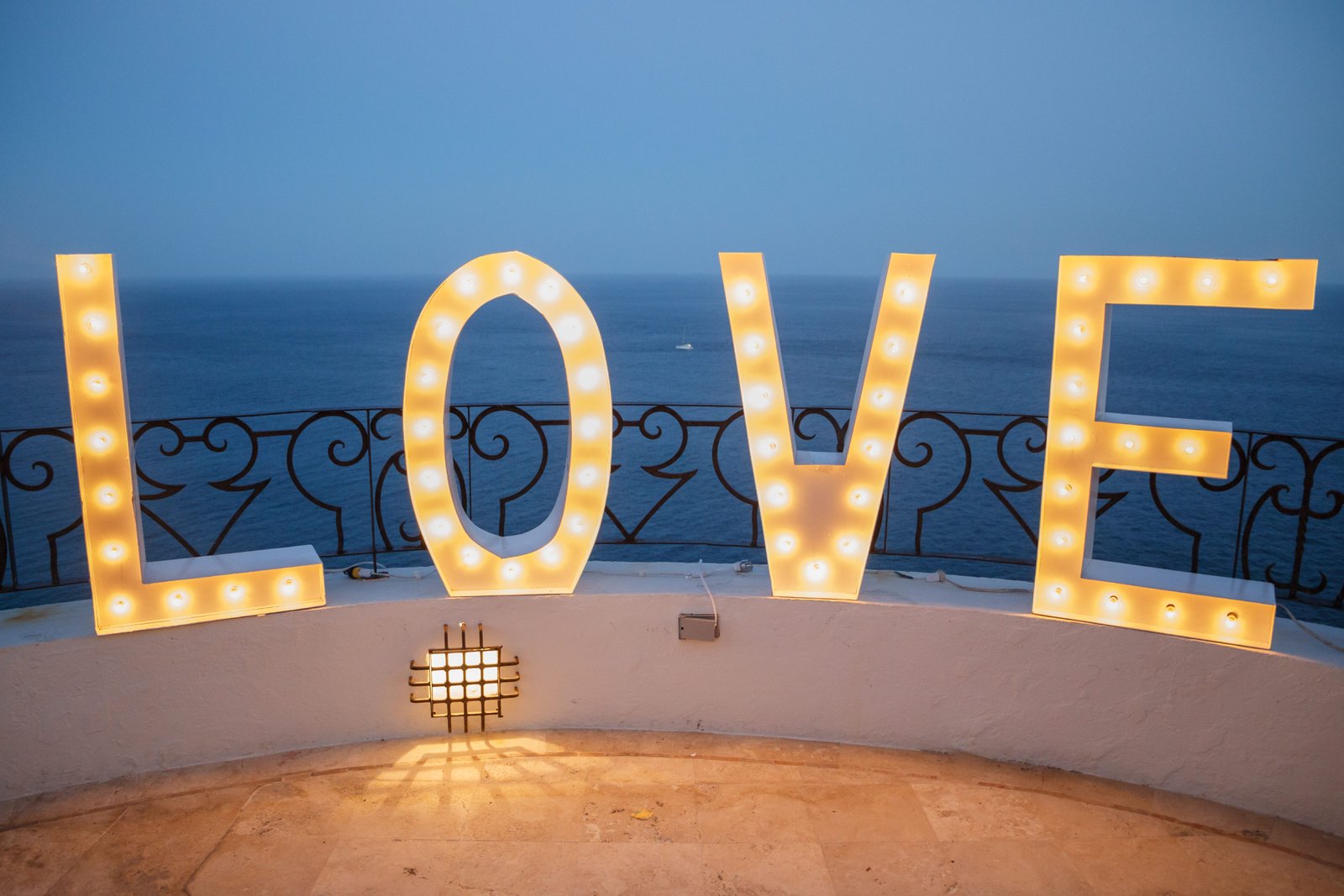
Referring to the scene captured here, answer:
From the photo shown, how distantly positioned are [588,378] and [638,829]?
2014mm

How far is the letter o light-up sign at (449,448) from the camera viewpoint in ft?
14.9

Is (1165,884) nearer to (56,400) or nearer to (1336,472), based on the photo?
(1336,472)

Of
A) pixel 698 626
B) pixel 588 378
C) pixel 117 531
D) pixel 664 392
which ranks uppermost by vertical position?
pixel 588 378

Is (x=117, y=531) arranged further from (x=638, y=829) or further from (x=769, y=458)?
(x=769, y=458)

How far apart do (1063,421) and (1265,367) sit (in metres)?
57.8

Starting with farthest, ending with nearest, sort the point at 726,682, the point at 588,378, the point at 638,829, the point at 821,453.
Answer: the point at 726,682
the point at 821,453
the point at 588,378
the point at 638,829

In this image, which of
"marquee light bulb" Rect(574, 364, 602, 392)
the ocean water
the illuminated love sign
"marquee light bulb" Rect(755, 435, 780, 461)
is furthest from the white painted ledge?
"marquee light bulb" Rect(574, 364, 602, 392)

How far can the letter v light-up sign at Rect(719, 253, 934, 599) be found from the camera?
4500 millimetres

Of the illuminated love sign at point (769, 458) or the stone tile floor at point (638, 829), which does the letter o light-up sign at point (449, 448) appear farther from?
the stone tile floor at point (638, 829)

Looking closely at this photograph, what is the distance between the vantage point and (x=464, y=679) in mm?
4902

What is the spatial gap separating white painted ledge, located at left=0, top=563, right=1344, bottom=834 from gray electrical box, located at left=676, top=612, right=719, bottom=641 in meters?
0.04

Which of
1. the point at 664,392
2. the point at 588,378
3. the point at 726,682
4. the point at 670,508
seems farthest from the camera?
the point at 664,392

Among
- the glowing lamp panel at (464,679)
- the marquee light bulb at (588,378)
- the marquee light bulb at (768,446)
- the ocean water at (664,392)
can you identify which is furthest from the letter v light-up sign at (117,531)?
the marquee light bulb at (768,446)

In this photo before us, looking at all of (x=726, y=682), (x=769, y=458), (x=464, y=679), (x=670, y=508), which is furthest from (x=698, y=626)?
(x=670, y=508)
